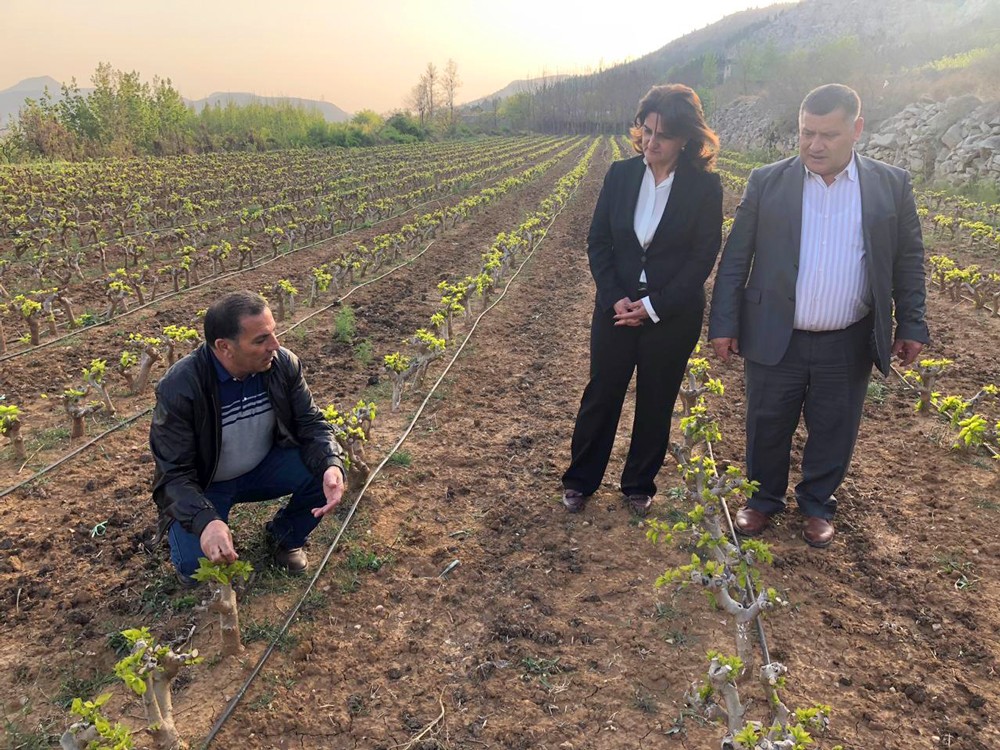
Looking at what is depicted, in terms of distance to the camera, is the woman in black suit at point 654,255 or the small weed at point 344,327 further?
the small weed at point 344,327

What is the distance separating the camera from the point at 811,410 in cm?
332

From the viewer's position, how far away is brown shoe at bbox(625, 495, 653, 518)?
12.2ft

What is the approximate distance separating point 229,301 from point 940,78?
34793mm

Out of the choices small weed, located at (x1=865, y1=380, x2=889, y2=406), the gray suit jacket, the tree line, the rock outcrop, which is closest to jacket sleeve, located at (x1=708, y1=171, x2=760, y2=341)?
the gray suit jacket

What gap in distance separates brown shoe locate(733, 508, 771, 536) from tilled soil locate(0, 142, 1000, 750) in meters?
0.10

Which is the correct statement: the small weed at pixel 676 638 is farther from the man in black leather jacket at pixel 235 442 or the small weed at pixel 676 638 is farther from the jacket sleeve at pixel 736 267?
the man in black leather jacket at pixel 235 442

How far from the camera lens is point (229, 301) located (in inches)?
105

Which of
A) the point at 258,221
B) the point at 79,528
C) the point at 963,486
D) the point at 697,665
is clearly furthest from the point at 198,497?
the point at 258,221

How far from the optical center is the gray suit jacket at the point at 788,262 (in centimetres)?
294

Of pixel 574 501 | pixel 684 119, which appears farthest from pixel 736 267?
pixel 574 501

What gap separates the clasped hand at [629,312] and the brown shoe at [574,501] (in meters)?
1.14

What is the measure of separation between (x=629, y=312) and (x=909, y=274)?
1.34 m

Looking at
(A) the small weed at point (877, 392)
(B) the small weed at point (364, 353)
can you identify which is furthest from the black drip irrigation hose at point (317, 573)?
(A) the small weed at point (877, 392)

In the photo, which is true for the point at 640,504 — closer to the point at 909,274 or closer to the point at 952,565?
the point at 952,565
